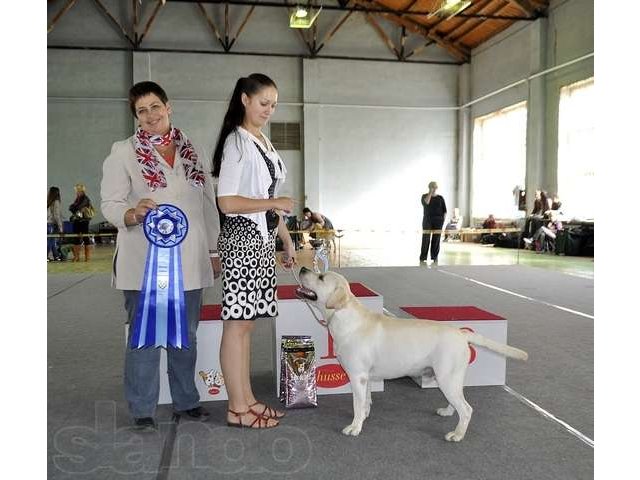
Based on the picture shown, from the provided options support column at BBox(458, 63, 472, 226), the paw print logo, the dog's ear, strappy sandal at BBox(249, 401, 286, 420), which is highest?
support column at BBox(458, 63, 472, 226)

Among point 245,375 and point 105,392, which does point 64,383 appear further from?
point 245,375

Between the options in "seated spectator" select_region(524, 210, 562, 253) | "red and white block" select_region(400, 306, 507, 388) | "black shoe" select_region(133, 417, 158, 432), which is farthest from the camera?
"seated spectator" select_region(524, 210, 562, 253)

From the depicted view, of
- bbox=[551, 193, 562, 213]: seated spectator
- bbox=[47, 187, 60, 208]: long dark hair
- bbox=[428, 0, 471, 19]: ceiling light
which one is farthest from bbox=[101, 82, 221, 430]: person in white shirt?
bbox=[551, 193, 562, 213]: seated spectator

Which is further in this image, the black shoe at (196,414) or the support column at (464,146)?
the support column at (464,146)

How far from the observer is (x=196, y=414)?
2.67m

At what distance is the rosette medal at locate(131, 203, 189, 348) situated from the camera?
7.72ft

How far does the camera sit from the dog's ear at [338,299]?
2473mm

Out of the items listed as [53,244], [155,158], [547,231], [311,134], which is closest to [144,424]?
[155,158]

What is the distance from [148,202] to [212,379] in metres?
1.13

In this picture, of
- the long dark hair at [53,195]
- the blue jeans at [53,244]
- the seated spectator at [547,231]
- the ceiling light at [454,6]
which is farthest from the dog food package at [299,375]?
the ceiling light at [454,6]

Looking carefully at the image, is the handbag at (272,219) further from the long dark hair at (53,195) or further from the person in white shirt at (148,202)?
the long dark hair at (53,195)

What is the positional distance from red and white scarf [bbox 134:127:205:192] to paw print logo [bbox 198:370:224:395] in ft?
3.49

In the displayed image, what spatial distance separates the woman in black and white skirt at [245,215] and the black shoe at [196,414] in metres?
0.24

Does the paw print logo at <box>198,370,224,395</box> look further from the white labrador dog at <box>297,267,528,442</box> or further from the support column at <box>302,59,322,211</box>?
the support column at <box>302,59,322,211</box>
